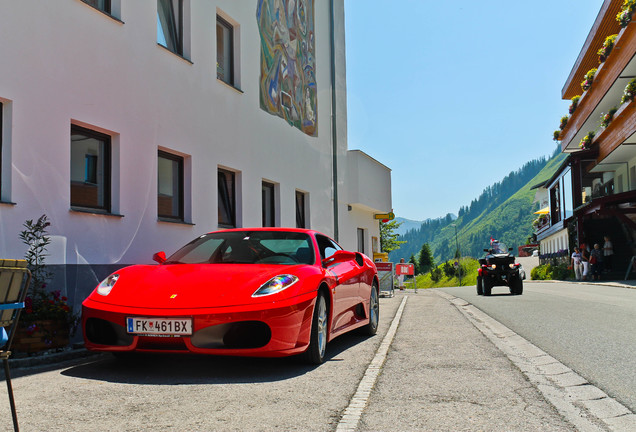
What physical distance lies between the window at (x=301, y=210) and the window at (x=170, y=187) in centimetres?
674

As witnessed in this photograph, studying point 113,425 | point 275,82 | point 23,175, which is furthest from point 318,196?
point 113,425

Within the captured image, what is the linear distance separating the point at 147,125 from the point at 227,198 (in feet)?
11.7

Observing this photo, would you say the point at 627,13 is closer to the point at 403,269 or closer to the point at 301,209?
the point at 403,269

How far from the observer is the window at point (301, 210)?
60.6 feet

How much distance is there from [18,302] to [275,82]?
549 inches

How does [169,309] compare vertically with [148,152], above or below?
below

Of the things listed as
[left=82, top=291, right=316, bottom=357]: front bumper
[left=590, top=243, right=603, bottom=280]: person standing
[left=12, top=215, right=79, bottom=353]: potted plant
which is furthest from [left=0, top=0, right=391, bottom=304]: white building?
[left=590, top=243, right=603, bottom=280]: person standing

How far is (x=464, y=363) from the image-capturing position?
5891mm

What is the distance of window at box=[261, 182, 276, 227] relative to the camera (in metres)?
16.0

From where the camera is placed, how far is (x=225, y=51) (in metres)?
14.5

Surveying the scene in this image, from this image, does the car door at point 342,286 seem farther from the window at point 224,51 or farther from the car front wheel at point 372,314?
the window at point 224,51

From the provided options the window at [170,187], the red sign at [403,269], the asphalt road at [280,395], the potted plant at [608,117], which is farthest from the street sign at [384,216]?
the asphalt road at [280,395]

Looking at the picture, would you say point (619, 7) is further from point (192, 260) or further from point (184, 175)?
point (192, 260)

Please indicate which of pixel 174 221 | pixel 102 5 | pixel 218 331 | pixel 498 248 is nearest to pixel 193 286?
pixel 218 331
